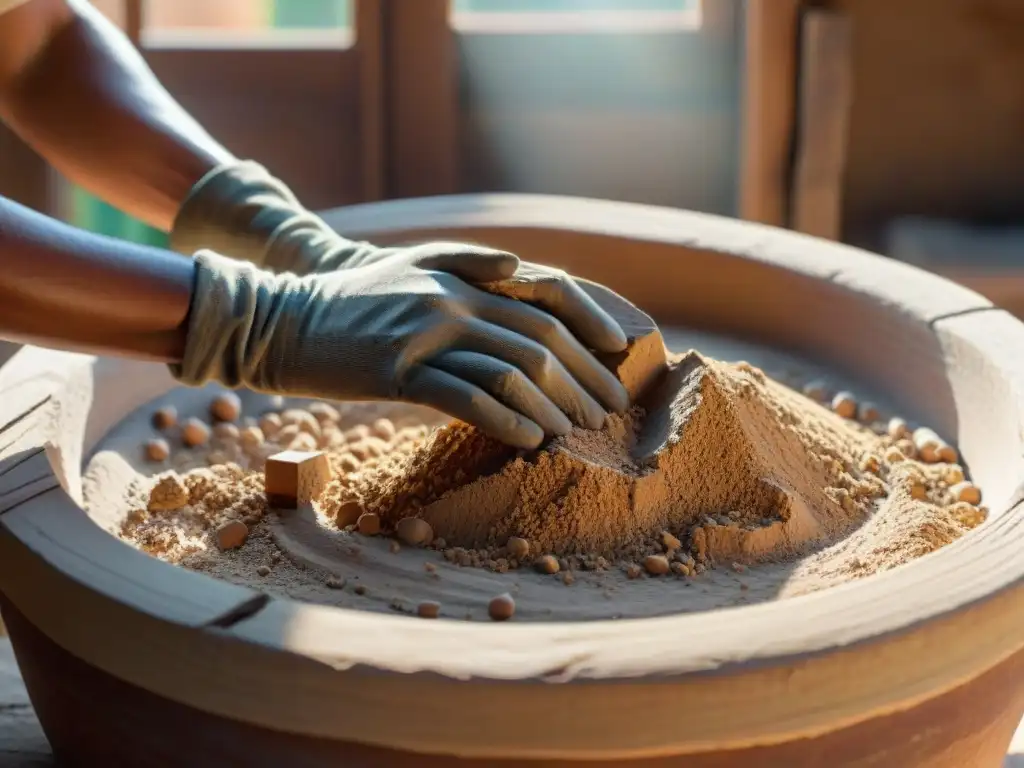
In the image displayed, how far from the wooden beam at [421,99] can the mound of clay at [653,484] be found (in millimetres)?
1899

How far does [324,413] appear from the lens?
1.59 m

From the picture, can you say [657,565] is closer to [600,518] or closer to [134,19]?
[600,518]

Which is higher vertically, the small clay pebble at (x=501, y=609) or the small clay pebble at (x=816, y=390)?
the small clay pebble at (x=501, y=609)

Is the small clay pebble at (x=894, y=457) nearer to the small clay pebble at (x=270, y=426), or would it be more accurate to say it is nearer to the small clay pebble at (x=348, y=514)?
the small clay pebble at (x=348, y=514)

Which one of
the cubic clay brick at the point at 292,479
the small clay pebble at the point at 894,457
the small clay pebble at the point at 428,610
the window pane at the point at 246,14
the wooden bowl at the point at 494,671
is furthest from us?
the window pane at the point at 246,14

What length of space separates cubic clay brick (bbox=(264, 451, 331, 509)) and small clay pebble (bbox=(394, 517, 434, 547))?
12cm

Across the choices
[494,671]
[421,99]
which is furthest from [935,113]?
[494,671]

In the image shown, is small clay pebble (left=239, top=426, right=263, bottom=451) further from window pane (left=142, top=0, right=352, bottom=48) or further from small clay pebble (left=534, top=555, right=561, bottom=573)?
window pane (left=142, top=0, right=352, bottom=48)

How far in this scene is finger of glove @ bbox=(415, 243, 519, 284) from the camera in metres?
1.26

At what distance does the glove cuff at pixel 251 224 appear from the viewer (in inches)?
60.4

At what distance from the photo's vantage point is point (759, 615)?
0.94 metres

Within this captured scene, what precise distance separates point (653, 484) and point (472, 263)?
0.27 m

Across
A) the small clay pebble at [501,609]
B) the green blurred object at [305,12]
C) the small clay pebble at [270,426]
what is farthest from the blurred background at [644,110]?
the small clay pebble at [501,609]

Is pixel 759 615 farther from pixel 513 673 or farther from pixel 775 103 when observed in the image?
pixel 775 103
